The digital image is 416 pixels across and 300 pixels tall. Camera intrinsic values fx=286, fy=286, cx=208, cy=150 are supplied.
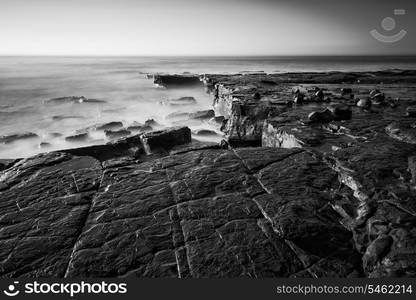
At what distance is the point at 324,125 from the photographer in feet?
20.1

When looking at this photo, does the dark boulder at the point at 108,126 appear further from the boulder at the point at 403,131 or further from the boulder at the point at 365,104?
the boulder at the point at 403,131

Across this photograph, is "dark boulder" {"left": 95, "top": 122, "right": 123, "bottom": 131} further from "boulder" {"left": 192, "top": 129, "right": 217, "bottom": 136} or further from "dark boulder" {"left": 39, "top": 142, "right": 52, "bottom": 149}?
"boulder" {"left": 192, "top": 129, "right": 217, "bottom": 136}

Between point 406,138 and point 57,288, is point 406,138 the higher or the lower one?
the higher one

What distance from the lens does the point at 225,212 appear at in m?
3.30

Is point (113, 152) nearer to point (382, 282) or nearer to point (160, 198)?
point (160, 198)

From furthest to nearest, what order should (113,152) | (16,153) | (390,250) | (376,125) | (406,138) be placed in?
(16,153) < (113,152) < (376,125) < (406,138) < (390,250)

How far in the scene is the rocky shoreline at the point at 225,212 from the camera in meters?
2.61

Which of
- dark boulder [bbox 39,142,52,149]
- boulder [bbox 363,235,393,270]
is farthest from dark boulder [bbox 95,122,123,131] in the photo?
boulder [bbox 363,235,393,270]

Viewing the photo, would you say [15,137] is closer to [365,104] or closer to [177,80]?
[365,104]

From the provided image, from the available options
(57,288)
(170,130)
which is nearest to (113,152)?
(170,130)

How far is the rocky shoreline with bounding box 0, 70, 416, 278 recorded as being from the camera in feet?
8.57

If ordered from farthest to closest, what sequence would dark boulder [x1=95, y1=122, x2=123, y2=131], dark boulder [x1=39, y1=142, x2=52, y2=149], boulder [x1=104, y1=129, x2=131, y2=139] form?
dark boulder [x1=95, y1=122, x2=123, y2=131] → boulder [x1=104, y1=129, x2=131, y2=139] → dark boulder [x1=39, y1=142, x2=52, y2=149]

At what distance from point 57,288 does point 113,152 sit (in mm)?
6521

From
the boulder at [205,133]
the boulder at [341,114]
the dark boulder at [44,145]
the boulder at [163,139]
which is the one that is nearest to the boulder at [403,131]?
the boulder at [341,114]
